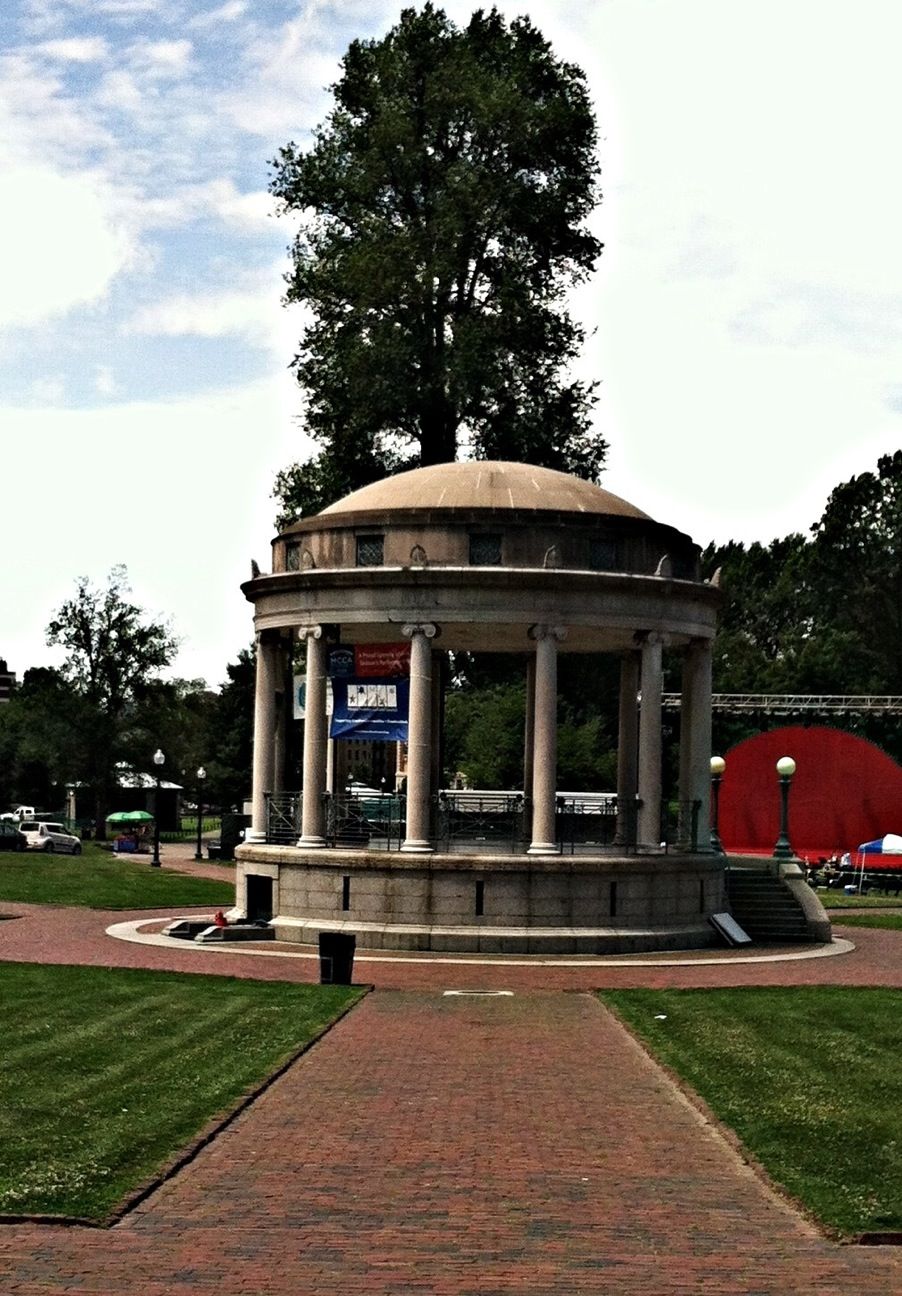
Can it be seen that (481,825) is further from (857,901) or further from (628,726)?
(857,901)

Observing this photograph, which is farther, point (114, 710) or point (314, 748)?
point (114, 710)

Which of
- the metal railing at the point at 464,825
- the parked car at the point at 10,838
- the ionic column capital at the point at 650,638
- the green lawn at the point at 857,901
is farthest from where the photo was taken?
the parked car at the point at 10,838

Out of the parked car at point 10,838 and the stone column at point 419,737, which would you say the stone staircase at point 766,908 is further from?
the parked car at point 10,838

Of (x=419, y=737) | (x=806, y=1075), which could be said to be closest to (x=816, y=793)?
(x=419, y=737)

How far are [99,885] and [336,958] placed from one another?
96.9 ft

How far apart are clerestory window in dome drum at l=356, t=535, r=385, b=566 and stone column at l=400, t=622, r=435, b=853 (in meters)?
1.78

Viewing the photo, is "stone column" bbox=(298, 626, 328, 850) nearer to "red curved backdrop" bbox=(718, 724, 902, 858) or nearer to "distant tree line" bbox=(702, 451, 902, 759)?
"red curved backdrop" bbox=(718, 724, 902, 858)

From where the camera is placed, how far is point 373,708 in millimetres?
40438

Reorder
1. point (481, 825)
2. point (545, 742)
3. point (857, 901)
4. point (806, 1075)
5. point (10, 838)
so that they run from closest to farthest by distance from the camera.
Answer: point (806, 1075), point (545, 742), point (481, 825), point (857, 901), point (10, 838)

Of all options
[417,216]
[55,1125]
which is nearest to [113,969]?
[55,1125]

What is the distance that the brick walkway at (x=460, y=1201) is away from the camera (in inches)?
491

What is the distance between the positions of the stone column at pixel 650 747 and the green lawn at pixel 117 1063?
39.1ft

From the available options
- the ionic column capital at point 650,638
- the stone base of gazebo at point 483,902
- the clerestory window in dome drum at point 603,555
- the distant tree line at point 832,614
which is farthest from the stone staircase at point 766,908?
the distant tree line at point 832,614

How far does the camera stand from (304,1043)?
2367 centimetres
